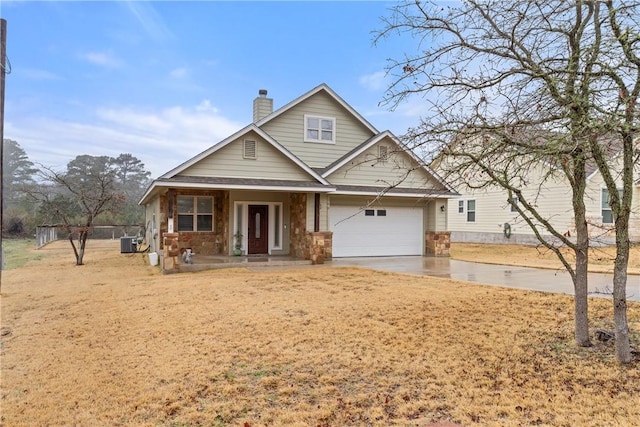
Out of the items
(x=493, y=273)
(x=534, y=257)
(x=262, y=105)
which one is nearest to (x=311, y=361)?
(x=493, y=273)

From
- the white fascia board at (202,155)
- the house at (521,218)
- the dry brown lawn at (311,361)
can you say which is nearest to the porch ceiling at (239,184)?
the white fascia board at (202,155)

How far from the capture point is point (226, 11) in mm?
12711

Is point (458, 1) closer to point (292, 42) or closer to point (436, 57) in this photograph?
point (436, 57)

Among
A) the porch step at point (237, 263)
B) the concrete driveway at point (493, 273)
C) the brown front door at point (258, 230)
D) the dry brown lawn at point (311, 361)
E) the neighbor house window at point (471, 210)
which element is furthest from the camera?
the neighbor house window at point (471, 210)

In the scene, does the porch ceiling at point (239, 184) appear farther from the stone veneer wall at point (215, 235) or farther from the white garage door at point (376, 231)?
the stone veneer wall at point (215, 235)

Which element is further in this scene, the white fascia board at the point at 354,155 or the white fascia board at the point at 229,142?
the white fascia board at the point at 354,155

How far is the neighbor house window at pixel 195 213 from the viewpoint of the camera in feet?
52.9

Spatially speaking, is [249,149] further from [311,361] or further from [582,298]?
[582,298]

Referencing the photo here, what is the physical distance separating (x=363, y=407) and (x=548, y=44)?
4849 millimetres

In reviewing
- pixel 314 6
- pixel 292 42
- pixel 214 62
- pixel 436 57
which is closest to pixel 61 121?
pixel 214 62

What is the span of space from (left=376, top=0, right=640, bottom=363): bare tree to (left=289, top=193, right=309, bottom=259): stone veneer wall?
1003cm

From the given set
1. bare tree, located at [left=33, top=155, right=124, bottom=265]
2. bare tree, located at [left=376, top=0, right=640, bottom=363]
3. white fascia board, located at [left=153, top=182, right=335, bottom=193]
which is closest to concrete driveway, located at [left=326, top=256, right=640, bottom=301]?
white fascia board, located at [left=153, top=182, right=335, bottom=193]

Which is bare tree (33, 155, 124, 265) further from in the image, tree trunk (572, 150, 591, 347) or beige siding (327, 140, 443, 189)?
tree trunk (572, 150, 591, 347)

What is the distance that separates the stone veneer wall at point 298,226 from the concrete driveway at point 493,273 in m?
1.30
